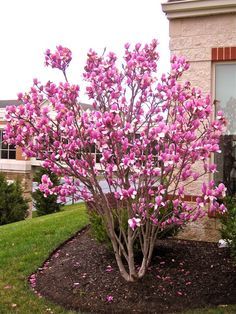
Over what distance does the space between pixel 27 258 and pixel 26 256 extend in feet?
0.27

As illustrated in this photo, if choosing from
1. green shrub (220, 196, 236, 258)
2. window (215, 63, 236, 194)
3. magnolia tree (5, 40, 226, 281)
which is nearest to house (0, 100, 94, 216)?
window (215, 63, 236, 194)

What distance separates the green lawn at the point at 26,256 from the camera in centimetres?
449

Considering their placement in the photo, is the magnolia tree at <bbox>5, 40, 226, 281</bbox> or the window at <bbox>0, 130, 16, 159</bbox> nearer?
the magnolia tree at <bbox>5, 40, 226, 281</bbox>

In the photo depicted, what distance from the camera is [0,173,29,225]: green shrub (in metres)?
14.5

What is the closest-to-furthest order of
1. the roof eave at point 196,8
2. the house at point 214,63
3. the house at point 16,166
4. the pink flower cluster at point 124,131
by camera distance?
the pink flower cluster at point 124,131
the roof eave at point 196,8
the house at point 214,63
the house at point 16,166

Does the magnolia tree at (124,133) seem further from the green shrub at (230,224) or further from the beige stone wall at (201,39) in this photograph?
the beige stone wall at (201,39)

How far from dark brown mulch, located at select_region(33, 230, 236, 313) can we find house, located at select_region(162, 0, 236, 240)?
3.49ft

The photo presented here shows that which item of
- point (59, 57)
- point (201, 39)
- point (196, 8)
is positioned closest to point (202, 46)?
point (201, 39)

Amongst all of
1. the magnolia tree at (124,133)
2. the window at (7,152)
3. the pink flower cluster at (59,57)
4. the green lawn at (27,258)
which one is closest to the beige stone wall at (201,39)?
the magnolia tree at (124,133)

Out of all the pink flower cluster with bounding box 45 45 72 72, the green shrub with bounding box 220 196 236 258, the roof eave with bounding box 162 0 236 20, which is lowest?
the green shrub with bounding box 220 196 236 258

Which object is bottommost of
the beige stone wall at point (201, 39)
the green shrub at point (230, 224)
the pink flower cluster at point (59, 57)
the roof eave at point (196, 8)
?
the green shrub at point (230, 224)

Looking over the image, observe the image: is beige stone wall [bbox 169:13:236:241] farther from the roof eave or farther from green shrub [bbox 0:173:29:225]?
green shrub [bbox 0:173:29:225]

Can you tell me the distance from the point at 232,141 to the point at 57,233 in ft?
10.7

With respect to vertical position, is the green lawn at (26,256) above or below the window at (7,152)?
below
